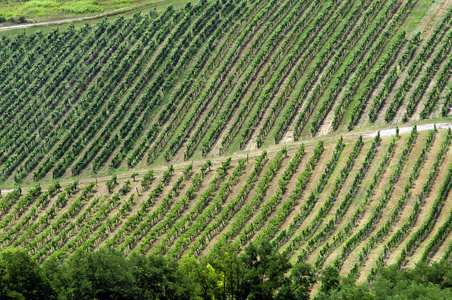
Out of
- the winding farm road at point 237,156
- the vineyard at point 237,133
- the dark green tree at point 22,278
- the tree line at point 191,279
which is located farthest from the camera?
the winding farm road at point 237,156

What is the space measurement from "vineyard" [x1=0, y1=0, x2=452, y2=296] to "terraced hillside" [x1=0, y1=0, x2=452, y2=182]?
371 millimetres

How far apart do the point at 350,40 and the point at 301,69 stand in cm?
1330

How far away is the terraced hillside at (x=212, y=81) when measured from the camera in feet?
347

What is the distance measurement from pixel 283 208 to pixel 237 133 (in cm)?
2454

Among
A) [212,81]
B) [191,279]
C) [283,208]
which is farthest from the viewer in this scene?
[212,81]

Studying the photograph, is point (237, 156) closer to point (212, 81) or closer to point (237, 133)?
point (237, 133)

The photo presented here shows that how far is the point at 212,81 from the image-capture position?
391ft

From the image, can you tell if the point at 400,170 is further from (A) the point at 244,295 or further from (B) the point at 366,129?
(A) the point at 244,295

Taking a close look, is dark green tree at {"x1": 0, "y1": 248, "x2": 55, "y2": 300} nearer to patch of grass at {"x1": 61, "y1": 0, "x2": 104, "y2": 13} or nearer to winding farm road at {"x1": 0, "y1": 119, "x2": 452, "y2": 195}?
winding farm road at {"x1": 0, "y1": 119, "x2": 452, "y2": 195}

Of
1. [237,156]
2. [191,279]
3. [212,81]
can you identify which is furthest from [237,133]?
[191,279]

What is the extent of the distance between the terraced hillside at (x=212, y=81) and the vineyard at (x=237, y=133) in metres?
0.37

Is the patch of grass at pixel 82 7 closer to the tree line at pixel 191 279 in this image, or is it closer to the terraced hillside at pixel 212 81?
the terraced hillside at pixel 212 81

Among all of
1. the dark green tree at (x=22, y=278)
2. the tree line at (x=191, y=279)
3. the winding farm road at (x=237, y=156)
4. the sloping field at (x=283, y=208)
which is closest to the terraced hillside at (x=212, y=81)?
the winding farm road at (x=237, y=156)

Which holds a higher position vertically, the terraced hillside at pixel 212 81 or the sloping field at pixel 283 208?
the terraced hillside at pixel 212 81
